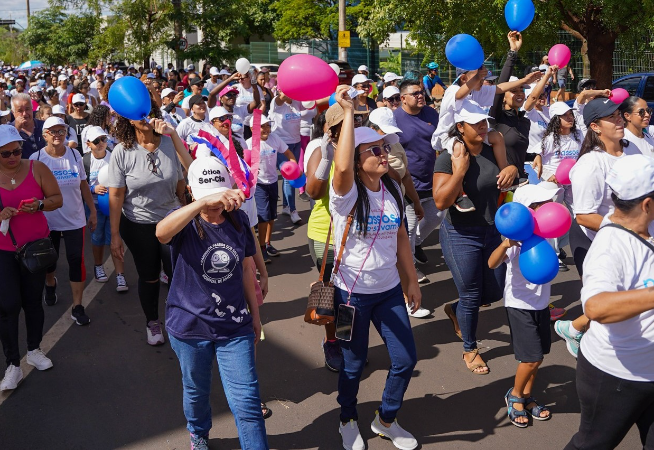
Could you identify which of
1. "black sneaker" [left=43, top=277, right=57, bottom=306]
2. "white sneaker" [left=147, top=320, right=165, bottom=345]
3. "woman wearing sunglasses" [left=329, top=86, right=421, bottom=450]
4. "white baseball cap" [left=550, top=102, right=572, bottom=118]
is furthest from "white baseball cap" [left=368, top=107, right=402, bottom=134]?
"black sneaker" [left=43, top=277, right=57, bottom=306]

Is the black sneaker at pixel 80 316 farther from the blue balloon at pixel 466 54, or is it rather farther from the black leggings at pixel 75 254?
the blue balloon at pixel 466 54

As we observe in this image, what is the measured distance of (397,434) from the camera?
4.26 metres

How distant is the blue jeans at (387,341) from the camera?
4.05 meters

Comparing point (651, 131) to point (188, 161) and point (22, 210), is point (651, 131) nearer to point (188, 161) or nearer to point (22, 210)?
point (188, 161)

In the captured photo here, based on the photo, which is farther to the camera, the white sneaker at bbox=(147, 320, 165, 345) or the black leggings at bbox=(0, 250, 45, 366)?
the white sneaker at bbox=(147, 320, 165, 345)

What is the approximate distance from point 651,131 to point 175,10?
22172 mm

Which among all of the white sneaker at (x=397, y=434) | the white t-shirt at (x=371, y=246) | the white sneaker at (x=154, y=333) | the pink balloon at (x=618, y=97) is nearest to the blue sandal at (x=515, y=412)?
the white sneaker at (x=397, y=434)

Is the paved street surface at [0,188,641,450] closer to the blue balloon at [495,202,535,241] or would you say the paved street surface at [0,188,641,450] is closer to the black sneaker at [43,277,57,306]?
the black sneaker at [43,277,57,306]

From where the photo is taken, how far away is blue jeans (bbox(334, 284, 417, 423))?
4.05m

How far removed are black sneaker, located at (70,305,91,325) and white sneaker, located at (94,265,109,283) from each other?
4.21 feet

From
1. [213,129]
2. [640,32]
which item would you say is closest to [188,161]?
[213,129]

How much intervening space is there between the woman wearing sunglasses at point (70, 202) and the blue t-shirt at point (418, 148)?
3.32 meters

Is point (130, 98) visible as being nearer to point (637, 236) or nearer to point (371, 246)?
point (371, 246)

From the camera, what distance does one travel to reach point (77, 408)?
4.85m
